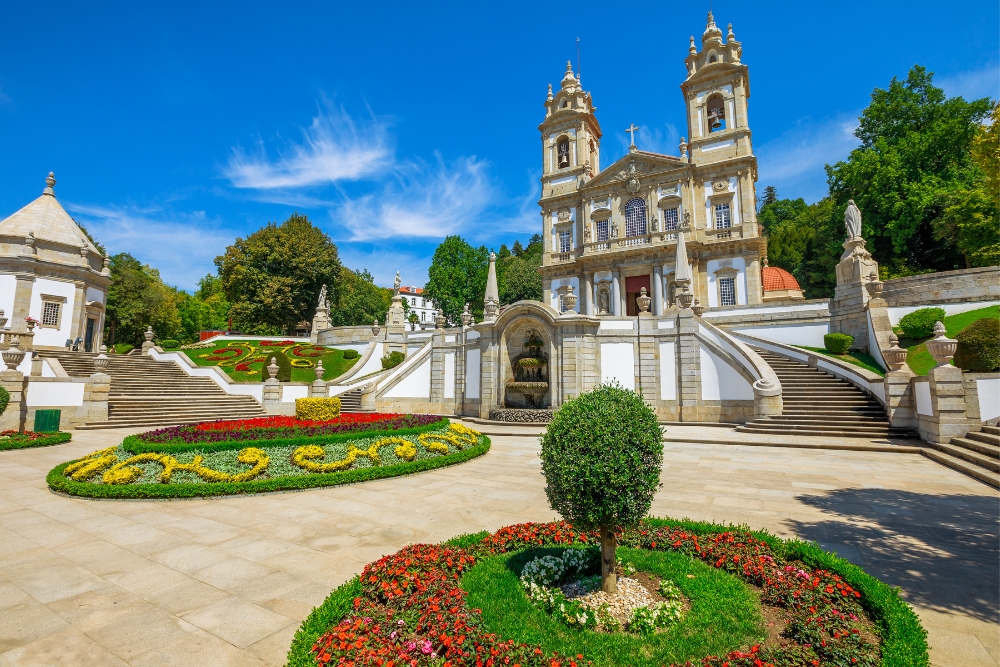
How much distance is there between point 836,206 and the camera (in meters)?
37.8

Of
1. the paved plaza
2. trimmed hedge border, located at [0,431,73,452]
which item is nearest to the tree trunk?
the paved plaza

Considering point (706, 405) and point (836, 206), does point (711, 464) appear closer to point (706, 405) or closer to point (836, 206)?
point (706, 405)

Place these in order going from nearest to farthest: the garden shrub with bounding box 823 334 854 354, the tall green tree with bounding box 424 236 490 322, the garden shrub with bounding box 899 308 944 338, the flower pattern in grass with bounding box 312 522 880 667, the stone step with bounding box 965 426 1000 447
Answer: the flower pattern in grass with bounding box 312 522 880 667, the stone step with bounding box 965 426 1000 447, the garden shrub with bounding box 899 308 944 338, the garden shrub with bounding box 823 334 854 354, the tall green tree with bounding box 424 236 490 322

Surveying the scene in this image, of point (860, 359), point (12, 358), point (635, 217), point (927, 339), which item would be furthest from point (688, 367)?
point (12, 358)

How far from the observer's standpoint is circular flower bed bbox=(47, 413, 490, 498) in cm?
943

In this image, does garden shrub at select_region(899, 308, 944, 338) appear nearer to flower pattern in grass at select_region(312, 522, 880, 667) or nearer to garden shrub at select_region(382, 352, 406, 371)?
flower pattern in grass at select_region(312, 522, 880, 667)

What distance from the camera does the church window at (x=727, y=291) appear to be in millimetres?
33675

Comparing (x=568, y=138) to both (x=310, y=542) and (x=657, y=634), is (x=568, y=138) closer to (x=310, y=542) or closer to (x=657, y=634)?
(x=310, y=542)

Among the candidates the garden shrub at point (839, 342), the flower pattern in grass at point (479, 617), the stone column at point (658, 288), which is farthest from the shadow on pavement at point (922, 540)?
the stone column at point (658, 288)

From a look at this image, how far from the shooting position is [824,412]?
17.0m

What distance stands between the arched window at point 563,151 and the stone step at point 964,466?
3679 cm

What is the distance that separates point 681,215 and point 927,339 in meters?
19.5

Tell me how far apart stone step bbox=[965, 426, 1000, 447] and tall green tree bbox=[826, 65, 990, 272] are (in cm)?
2439

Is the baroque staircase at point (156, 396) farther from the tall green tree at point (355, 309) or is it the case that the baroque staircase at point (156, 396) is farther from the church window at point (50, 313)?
the tall green tree at point (355, 309)
